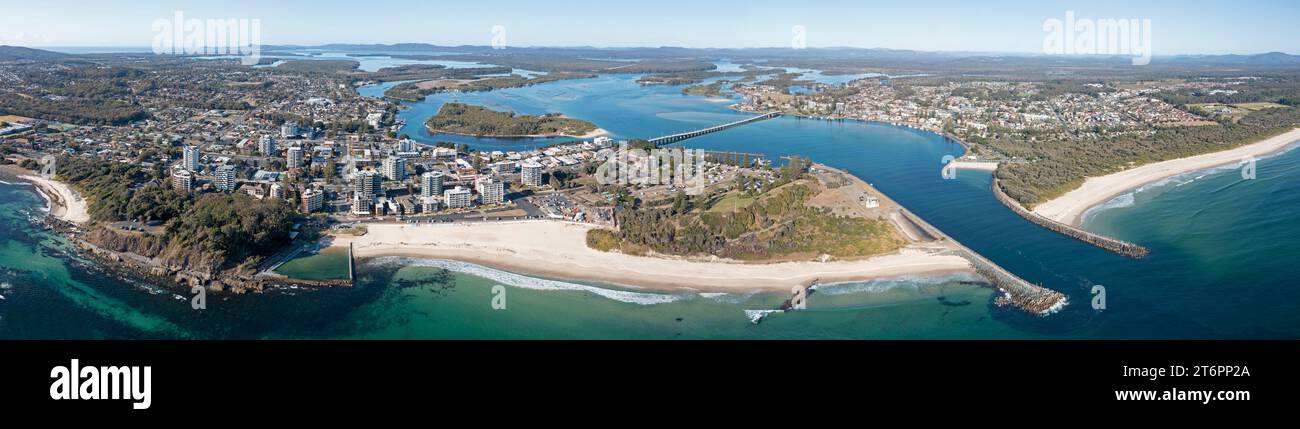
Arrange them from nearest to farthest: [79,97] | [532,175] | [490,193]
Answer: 1. [490,193]
2. [532,175]
3. [79,97]

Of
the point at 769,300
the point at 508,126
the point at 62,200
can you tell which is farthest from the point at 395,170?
the point at 508,126

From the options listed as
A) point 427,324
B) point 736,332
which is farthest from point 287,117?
point 736,332

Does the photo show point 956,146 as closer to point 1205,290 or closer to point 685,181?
point 685,181

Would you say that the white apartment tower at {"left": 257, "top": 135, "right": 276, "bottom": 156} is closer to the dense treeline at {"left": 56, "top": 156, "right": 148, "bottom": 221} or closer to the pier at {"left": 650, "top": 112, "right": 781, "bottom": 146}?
the dense treeline at {"left": 56, "top": 156, "right": 148, "bottom": 221}

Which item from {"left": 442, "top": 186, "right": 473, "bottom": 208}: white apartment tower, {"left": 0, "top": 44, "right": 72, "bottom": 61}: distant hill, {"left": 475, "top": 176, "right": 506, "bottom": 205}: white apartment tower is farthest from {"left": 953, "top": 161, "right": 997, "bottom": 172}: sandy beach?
{"left": 0, "top": 44, "right": 72, "bottom": 61}: distant hill

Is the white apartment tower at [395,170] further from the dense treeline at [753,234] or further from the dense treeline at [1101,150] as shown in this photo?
the dense treeline at [1101,150]

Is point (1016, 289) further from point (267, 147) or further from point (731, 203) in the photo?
point (267, 147)
